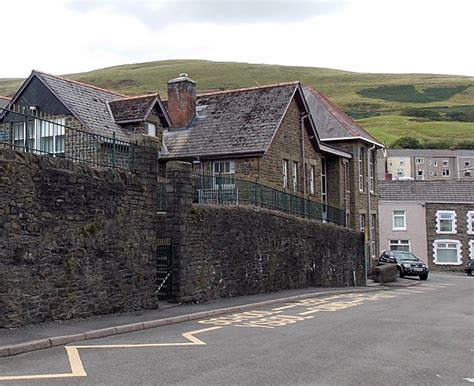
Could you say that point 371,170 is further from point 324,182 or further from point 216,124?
point 216,124

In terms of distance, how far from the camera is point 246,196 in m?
22.3

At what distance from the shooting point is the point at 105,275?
1408 cm

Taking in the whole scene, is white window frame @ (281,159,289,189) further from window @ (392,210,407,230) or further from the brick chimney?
window @ (392,210,407,230)

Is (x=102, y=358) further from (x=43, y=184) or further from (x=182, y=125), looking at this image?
(x=182, y=125)

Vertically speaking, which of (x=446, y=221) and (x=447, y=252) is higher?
(x=446, y=221)

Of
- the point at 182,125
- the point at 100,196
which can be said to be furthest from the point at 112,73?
the point at 100,196

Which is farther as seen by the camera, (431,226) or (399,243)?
(399,243)

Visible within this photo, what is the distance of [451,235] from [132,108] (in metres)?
34.1

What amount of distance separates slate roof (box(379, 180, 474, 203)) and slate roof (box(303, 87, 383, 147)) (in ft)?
45.4

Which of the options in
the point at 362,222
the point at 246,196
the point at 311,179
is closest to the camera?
the point at 246,196

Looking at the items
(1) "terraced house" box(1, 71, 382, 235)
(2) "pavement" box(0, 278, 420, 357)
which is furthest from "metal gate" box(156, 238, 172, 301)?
(1) "terraced house" box(1, 71, 382, 235)

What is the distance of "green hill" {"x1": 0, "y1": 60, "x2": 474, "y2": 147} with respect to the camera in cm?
14275

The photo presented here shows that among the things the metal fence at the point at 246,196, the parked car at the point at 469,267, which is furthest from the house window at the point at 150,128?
the parked car at the point at 469,267

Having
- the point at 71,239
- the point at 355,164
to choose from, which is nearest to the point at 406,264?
the point at 355,164
